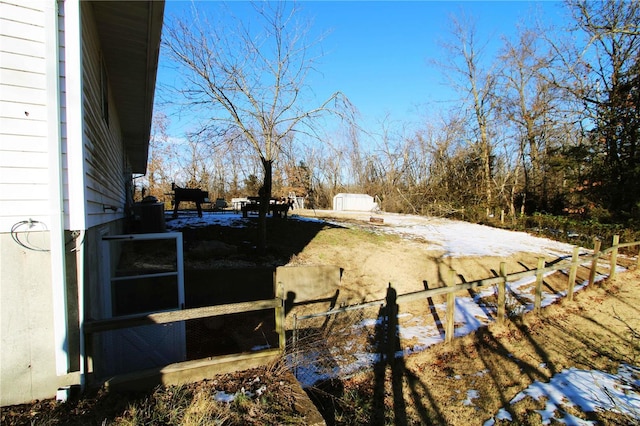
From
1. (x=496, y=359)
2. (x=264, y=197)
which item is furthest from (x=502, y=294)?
(x=264, y=197)

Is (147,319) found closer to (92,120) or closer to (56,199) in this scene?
(56,199)

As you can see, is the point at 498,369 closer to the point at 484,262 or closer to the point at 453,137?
the point at 484,262

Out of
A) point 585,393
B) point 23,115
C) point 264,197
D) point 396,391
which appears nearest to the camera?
point 23,115

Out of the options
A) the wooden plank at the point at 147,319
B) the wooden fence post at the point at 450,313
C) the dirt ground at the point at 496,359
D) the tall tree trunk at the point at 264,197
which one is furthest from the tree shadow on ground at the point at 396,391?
the tall tree trunk at the point at 264,197

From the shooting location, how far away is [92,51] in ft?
13.2

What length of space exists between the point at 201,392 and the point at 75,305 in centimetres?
138

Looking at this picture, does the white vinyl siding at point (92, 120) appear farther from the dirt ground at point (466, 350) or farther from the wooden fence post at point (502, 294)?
the wooden fence post at point (502, 294)

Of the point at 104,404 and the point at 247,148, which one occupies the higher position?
the point at 247,148

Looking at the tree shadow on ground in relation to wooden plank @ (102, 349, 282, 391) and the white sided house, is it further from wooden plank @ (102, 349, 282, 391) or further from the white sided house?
the white sided house

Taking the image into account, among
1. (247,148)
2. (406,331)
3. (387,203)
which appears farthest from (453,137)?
(406,331)

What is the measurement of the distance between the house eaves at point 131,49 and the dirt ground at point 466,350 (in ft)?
12.1

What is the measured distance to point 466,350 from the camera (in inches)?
209

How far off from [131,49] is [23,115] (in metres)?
2.59

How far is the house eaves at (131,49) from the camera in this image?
3.90 metres
